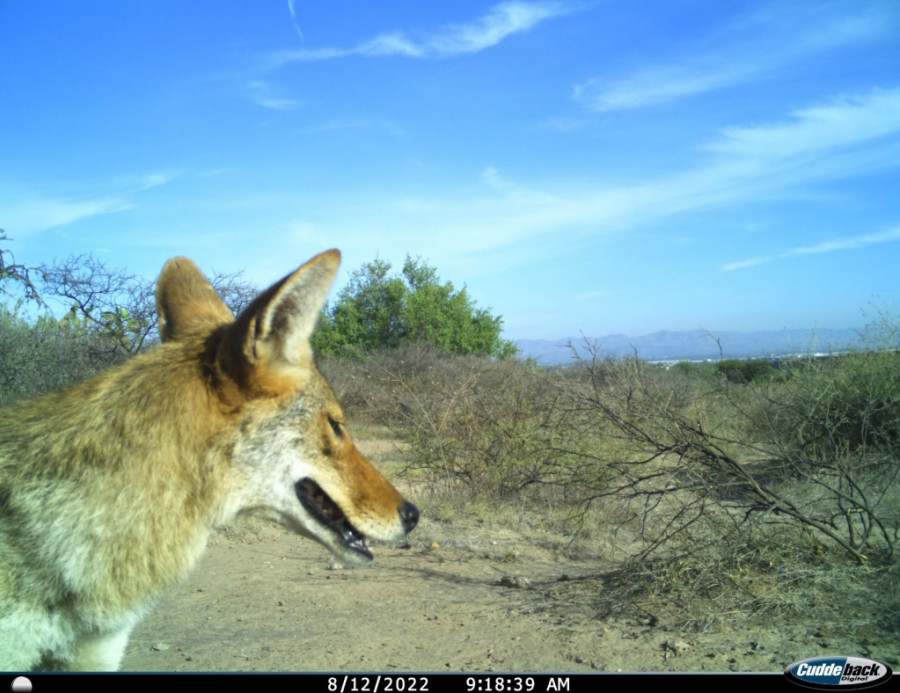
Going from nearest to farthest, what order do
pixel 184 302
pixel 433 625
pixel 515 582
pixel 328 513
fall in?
pixel 328 513 < pixel 184 302 < pixel 433 625 < pixel 515 582

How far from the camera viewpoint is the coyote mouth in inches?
103

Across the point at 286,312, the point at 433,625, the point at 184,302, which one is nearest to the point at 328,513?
the point at 286,312

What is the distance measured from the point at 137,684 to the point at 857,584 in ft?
16.1

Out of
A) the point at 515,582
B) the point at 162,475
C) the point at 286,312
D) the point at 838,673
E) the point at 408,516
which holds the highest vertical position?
the point at 286,312

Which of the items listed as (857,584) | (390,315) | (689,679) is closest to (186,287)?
(689,679)

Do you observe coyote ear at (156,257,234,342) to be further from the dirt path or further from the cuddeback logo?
the cuddeback logo

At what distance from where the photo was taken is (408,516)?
283 centimetres

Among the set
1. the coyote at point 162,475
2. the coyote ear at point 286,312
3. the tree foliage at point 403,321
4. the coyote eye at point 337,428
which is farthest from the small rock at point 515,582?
the tree foliage at point 403,321

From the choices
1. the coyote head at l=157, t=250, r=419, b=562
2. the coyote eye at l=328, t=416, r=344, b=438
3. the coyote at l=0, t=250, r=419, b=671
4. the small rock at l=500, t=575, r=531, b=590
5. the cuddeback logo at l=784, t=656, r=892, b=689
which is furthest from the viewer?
the small rock at l=500, t=575, r=531, b=590

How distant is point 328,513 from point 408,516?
0.36m

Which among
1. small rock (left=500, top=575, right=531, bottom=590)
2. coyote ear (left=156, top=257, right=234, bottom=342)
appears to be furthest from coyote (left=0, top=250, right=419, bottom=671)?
small rock (left=500, top=575, right=531, bottom=590)

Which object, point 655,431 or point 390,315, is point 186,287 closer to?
point 655,431

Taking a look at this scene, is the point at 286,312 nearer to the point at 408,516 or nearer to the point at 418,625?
the point at 408,516

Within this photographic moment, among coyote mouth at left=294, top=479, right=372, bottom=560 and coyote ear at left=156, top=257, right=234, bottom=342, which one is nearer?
coyote mouth at left=294, top=479, right=372, bottom=560
